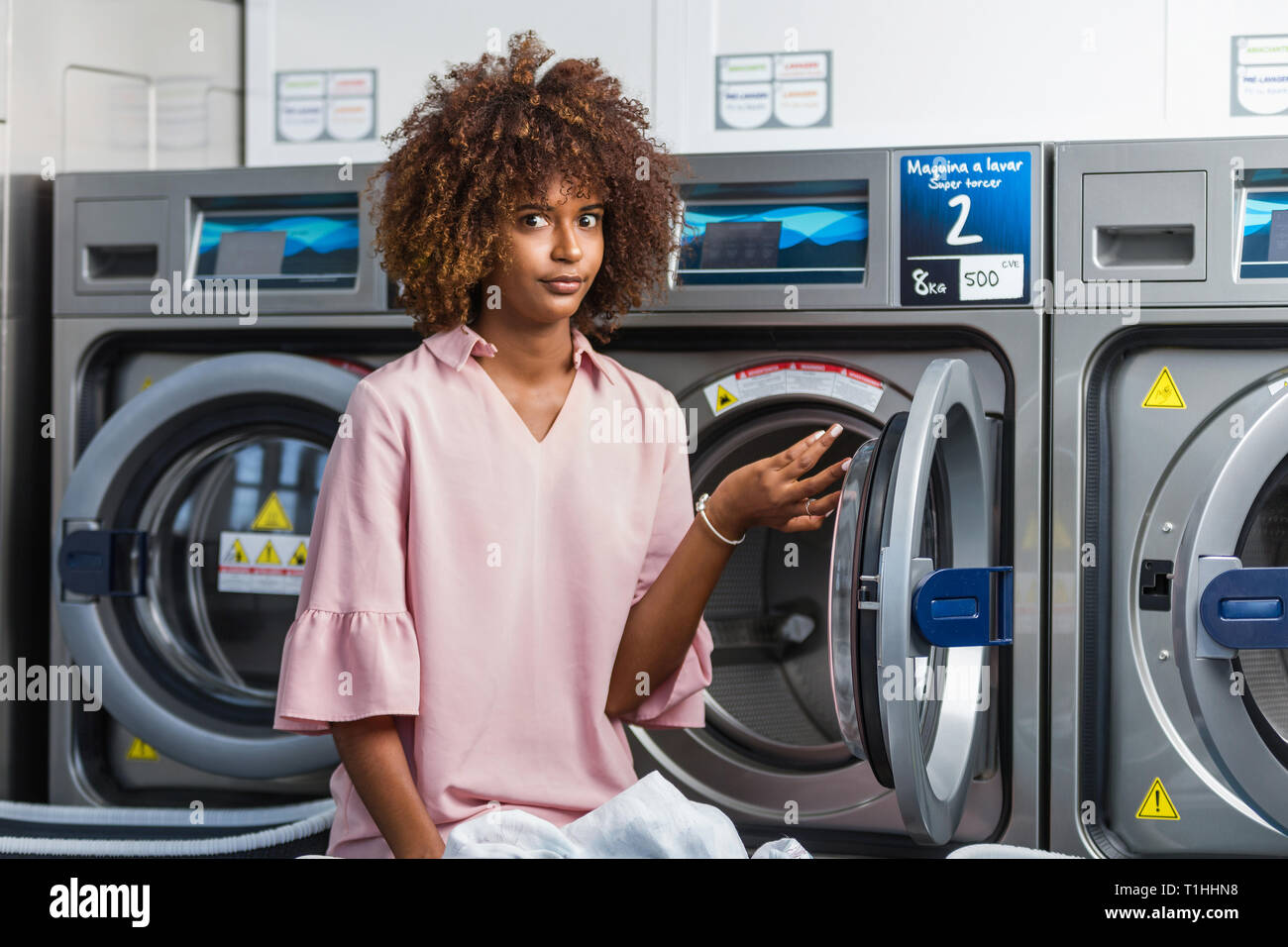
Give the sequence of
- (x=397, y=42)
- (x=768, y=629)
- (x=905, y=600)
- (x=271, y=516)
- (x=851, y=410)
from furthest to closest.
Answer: (x=397, y=42) → (x=271, y=516) → (x=768, y=629) → (x=851, y=410) → (x=905, y=600)

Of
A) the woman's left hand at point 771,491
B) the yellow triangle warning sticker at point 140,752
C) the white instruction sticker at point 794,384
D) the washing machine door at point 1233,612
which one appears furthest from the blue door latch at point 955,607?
the yellow triangle warning sticker at point 140,752

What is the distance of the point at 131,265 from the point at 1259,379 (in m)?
1.81

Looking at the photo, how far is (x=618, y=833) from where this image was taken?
1.42 m

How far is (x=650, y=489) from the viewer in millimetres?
1677

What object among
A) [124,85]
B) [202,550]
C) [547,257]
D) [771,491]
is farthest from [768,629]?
[124,85]

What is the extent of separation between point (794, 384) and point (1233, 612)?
67 cm

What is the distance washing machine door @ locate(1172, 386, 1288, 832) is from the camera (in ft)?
5.29

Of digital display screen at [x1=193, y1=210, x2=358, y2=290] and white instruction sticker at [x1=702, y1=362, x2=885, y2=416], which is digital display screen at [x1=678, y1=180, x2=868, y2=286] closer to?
white instruction sticker at [x1=702, y1=362, x2=885, y2=416]

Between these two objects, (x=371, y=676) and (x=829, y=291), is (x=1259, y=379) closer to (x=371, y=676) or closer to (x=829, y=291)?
(x=829, y=291)

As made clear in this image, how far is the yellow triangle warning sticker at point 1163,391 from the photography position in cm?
180

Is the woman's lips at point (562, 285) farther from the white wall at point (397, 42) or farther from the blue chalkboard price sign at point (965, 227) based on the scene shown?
the white wall at point (397, 42)

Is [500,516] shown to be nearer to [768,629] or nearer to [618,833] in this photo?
[618,833]

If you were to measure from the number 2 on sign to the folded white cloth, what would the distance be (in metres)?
0.89

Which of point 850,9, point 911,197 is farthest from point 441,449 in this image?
point 850,9
